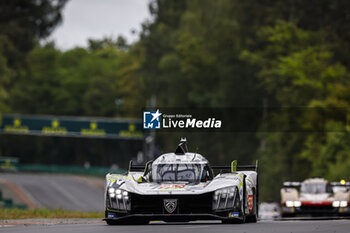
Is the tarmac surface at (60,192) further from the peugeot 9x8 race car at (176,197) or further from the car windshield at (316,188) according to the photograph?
the peugeot 9x8 race car at (176,197)

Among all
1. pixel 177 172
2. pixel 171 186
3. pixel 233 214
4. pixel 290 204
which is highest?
pixel 177 172

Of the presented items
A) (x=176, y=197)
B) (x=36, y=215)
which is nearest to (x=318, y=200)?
(x=36, y=215)

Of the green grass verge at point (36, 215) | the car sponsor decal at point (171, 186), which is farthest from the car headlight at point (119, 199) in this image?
the green grass verge at point (36, 215)

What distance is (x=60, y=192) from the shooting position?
242 feet

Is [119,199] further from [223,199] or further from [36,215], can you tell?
[36,215]

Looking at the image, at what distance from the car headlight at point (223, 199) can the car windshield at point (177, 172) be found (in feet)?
4.13

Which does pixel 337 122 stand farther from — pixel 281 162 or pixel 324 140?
pixel 281 162

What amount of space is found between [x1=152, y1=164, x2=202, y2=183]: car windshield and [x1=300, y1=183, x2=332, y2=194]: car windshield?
12.9 m

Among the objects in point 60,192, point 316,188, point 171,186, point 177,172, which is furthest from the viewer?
point 60,192

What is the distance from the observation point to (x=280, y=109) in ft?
226

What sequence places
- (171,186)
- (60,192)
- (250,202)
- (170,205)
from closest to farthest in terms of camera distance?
1. (170,205)
2. (171,186)
3. (250,202)
4. (60,192)

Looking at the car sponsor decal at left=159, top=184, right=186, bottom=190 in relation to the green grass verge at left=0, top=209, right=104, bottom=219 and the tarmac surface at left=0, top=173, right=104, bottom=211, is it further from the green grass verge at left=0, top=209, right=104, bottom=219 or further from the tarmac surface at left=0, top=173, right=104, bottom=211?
the tarmac surface at left=0, top=173, right=104, bottom=211

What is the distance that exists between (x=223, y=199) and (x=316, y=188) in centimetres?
1440

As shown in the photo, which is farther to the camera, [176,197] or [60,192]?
[60,192]
